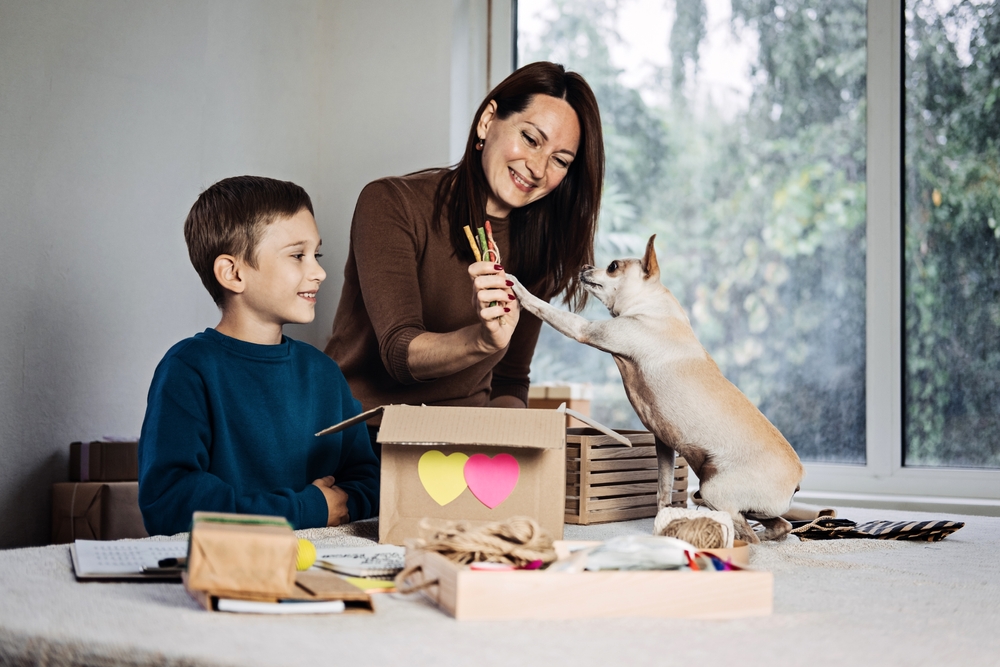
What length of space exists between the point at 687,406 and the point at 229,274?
2.01 feet

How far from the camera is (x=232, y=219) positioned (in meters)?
1.13

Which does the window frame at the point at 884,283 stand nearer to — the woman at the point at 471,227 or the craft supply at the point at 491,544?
the woman at the point at 471,227

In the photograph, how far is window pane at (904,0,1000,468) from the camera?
75.3 inches

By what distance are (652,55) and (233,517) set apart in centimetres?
199

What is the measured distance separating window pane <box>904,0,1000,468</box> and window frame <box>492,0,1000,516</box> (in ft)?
0.10

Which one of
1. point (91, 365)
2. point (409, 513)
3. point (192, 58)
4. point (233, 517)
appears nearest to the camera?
point (233, 517)

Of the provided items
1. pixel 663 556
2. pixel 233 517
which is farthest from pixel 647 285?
pixel 233 517

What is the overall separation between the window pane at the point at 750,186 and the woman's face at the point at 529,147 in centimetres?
81

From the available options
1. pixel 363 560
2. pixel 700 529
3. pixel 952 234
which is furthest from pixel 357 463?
pixel 952 234

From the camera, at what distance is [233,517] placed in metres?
0.55

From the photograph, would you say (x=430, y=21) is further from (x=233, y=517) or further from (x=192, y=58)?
(x=233, y=517)

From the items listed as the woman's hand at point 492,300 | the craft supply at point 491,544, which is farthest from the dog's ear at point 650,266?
the craft supply at point 491,544

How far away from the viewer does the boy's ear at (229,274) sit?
1119 mm

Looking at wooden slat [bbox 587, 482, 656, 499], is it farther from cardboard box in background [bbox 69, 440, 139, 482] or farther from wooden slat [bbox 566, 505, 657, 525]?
cardboard box in background [bbox 69, 440, 139, 482]
